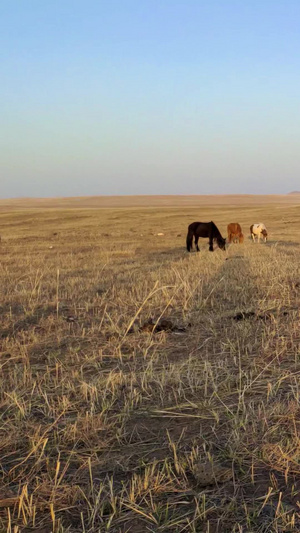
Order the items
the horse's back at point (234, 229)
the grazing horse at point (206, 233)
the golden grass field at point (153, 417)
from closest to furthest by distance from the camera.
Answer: the golden grass field at point (153, 417) → the grazing horse at point (206, 233) → the horse's back at point (234, 229)

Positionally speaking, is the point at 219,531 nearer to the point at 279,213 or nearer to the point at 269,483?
the point at 269,483

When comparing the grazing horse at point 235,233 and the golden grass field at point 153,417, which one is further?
the grazing horse at point 235,233

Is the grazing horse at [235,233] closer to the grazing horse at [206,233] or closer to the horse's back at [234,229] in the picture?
the horse's back at [234,229]

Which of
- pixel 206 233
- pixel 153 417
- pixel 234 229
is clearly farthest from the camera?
pixel 234 229

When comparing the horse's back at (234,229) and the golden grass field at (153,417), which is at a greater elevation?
the horse's back at (234,229)

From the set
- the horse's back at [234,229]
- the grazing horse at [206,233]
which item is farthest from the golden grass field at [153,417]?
the horse's back at [234,229]

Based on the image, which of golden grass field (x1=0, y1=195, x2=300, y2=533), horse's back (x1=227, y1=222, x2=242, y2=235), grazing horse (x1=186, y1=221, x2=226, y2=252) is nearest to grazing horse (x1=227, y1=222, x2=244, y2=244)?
horse's back (x1=227, y1=222, x2=242, y2=235)

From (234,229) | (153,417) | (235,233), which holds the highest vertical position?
(234,229)

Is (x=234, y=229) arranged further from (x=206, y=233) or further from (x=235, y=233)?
(x=206, y=233)

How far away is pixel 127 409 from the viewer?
11.0ft

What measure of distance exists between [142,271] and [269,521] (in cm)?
908

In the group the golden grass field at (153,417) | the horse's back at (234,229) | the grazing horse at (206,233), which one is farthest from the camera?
the horse's back at (234,229)

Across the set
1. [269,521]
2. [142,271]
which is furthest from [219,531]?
[142,271]

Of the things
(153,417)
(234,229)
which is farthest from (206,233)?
(153,417)
